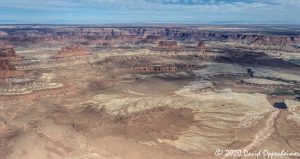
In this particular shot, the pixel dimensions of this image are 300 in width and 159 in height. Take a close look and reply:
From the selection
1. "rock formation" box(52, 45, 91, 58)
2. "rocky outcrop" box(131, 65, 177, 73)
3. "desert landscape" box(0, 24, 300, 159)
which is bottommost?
"desert landscape" box(0, 24, 300, 159)

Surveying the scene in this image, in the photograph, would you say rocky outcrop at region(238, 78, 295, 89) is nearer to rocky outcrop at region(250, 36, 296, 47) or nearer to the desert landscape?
the desert landscape

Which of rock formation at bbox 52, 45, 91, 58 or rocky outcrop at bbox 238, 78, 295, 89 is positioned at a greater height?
rock formation at bbox 52, 45, 91, 58

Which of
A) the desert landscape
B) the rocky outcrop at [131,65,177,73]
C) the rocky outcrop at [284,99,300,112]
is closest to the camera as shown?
the desert landscape

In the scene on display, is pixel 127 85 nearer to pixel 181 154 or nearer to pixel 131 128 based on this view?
pixel 131 128

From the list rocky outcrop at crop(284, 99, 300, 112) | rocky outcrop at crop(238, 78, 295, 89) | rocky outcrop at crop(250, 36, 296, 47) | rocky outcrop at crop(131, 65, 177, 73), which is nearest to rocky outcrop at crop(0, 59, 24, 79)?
rocky outcrop at crop(131, 65, 177, 73)

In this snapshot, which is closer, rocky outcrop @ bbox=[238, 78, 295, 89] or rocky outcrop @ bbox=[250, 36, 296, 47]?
rocky outcrop @ bbox=[238, 78, 295, 89]

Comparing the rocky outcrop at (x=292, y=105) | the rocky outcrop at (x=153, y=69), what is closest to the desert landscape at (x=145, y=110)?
the rocky outcrop at (x=292, y=105)

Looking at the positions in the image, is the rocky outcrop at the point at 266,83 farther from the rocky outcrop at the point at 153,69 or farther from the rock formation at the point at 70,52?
the rock formation at the point at 70,52

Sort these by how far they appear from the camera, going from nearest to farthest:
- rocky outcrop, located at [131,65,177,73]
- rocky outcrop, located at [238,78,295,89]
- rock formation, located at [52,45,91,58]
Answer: rocky outcrop, located at [238,78,295,89]
rocky outcrop, located at [131,65,177,73]
rock formation, located at [52,45,91,58]

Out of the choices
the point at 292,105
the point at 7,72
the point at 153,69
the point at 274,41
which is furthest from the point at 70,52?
the point at 274,41

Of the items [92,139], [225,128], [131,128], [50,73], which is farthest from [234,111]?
[50,73]

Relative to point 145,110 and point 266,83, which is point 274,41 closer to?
point 266,83
